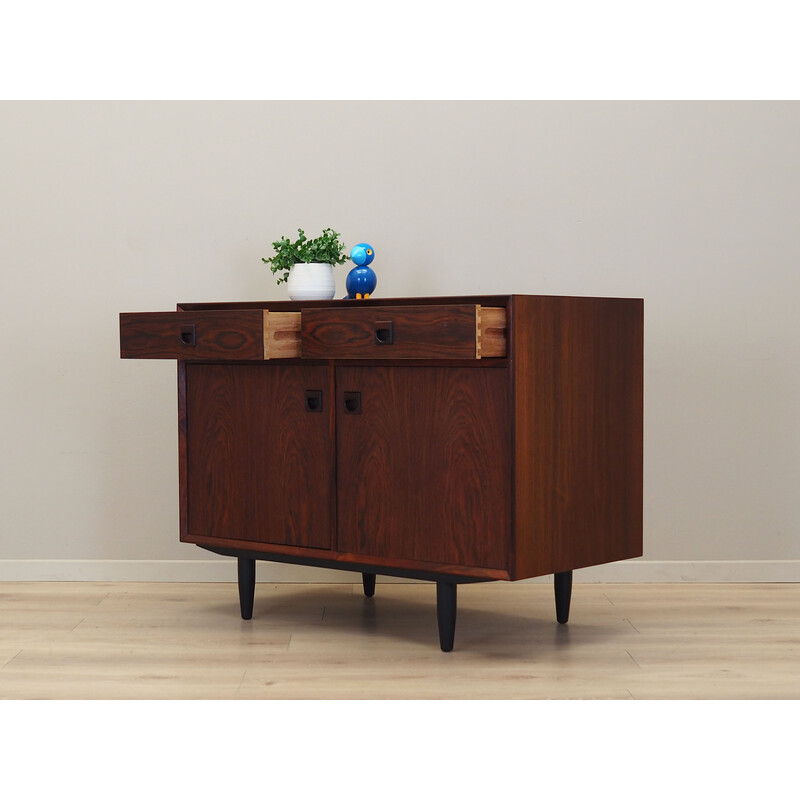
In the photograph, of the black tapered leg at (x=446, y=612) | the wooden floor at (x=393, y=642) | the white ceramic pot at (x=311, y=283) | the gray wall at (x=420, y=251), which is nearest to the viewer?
the wooden floor at (x=393, y=642)

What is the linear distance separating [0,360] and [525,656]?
6.25 feet

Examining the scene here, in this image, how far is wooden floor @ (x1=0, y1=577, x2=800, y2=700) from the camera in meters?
2.42

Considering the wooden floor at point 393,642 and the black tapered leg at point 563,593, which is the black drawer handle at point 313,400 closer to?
the wooden floor at point 393,642

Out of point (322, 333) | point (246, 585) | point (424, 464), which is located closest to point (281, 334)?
point (322, 333)

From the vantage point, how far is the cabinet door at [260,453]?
9.13 ft

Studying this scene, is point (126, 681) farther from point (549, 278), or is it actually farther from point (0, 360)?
point (549, 278)

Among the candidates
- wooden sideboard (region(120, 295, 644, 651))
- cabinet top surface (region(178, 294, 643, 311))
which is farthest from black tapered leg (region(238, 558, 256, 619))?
cabinet top surface (region(178, 294, 643, 311))

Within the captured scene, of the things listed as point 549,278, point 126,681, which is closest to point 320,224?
point 549,278

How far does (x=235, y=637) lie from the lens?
2.83 m

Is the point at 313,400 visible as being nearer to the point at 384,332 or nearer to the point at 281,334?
the point at 281,334

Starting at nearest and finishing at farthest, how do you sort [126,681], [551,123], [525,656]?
[126,681], [525,656], [551,123]

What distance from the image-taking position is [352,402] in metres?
2.72

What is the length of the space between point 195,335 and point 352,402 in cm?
44

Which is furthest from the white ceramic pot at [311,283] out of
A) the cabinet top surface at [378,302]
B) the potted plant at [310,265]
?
the cabinet top surface at [378,302]
